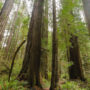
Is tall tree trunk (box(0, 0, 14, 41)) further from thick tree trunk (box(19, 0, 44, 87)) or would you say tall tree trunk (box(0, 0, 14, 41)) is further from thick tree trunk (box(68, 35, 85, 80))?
thick tree trunk (box(68, 35, 85, 80))

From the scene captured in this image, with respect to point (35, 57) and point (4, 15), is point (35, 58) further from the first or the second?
point (4, 15)

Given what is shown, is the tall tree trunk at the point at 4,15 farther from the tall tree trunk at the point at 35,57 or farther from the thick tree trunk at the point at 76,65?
the thick tree trunk at the point at 76,65

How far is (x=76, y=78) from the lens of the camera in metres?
6.29

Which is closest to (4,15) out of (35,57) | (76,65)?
(35,57)

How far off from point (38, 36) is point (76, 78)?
190 inches

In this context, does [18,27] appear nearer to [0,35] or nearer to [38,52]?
[0,35]

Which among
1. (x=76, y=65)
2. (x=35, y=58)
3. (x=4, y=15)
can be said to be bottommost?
(x=76, y=65)

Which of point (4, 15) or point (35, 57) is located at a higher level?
point (4, 15)

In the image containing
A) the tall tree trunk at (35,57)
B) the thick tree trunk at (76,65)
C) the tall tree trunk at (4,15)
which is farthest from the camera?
the thick tree trunk at (76,65)

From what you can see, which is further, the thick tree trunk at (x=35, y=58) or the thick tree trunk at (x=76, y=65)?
the thick tree trunk at (x=76, y=65)

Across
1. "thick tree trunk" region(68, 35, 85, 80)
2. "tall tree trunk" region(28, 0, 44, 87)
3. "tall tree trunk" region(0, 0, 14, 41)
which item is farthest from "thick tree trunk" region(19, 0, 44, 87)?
"thick tree trunk" region(68, 35, 85, 80)

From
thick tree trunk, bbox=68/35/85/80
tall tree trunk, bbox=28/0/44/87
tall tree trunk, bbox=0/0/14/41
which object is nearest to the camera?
tall tree trunk, bbox=28/0/44/87

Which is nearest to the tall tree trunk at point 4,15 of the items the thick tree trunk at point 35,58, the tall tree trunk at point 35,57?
the thick tree trunk at point 35,58

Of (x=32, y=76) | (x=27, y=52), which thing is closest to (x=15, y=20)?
(x=27, y=52)
